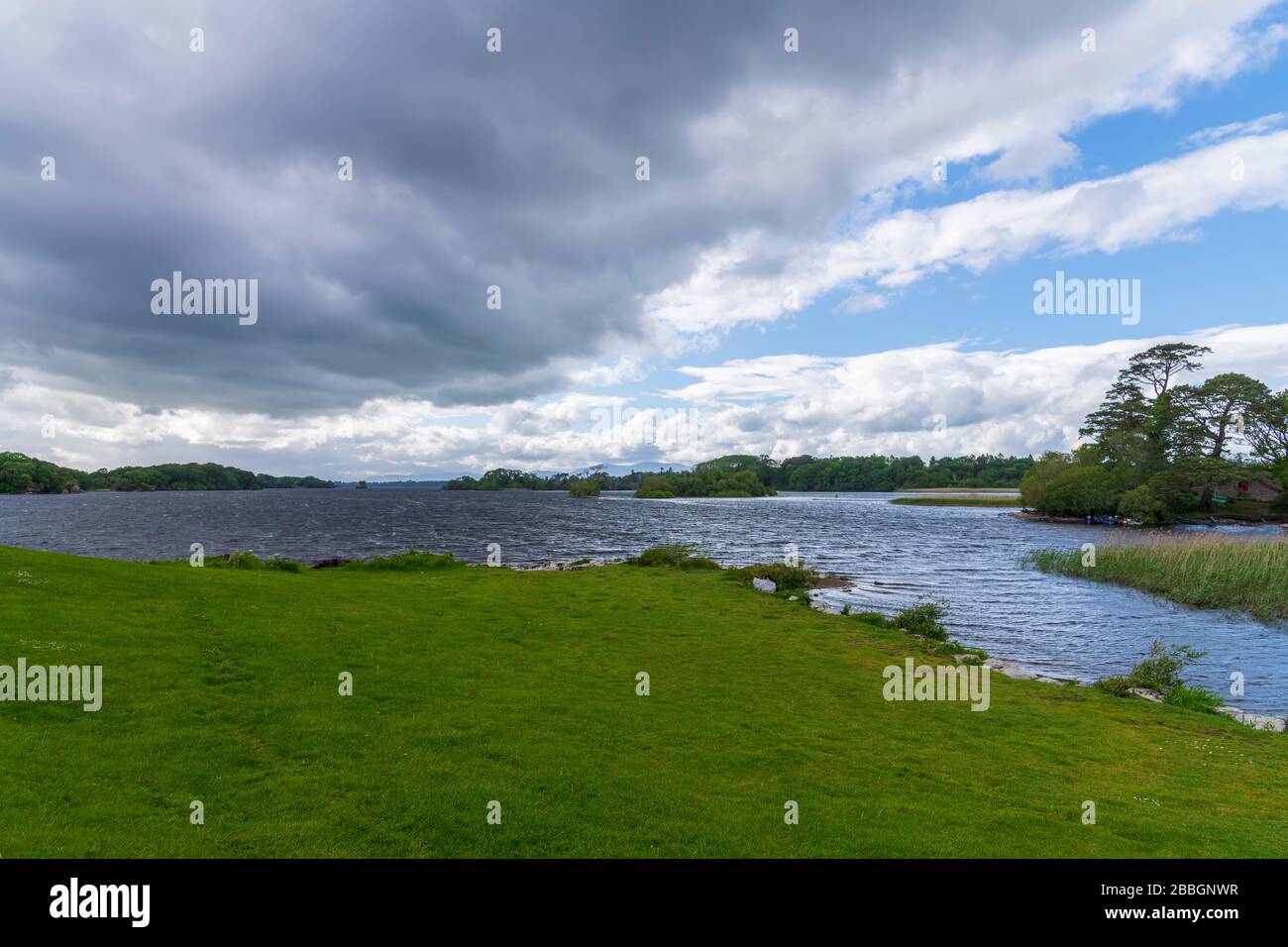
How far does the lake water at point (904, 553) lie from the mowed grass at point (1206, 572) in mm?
1937

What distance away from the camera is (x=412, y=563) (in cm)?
4028

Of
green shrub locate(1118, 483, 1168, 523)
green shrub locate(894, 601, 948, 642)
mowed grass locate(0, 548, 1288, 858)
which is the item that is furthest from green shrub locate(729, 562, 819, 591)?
green shrub locate(1118, 483, 1168, 523)

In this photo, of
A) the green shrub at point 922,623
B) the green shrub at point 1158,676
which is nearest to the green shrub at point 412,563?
the green shrub at point 922,623

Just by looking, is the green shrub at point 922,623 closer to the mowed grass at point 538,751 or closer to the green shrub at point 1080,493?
the mowed grass at point 538,751

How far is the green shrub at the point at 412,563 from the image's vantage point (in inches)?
1548

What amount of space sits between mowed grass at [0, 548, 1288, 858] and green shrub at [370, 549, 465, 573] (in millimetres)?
17103

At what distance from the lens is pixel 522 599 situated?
28.8 meters

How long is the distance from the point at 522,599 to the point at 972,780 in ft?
69.8

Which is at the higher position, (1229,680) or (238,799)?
(238,799)

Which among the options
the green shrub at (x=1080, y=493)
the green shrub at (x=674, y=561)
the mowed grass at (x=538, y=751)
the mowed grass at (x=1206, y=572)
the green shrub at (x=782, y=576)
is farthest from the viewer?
the green shrub at (x=1080, y=493)

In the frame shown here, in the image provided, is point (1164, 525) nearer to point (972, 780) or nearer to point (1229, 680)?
point (1229, 680)

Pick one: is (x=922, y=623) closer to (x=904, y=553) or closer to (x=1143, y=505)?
(x=904, y=553)

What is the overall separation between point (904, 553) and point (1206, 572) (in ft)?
94.4
